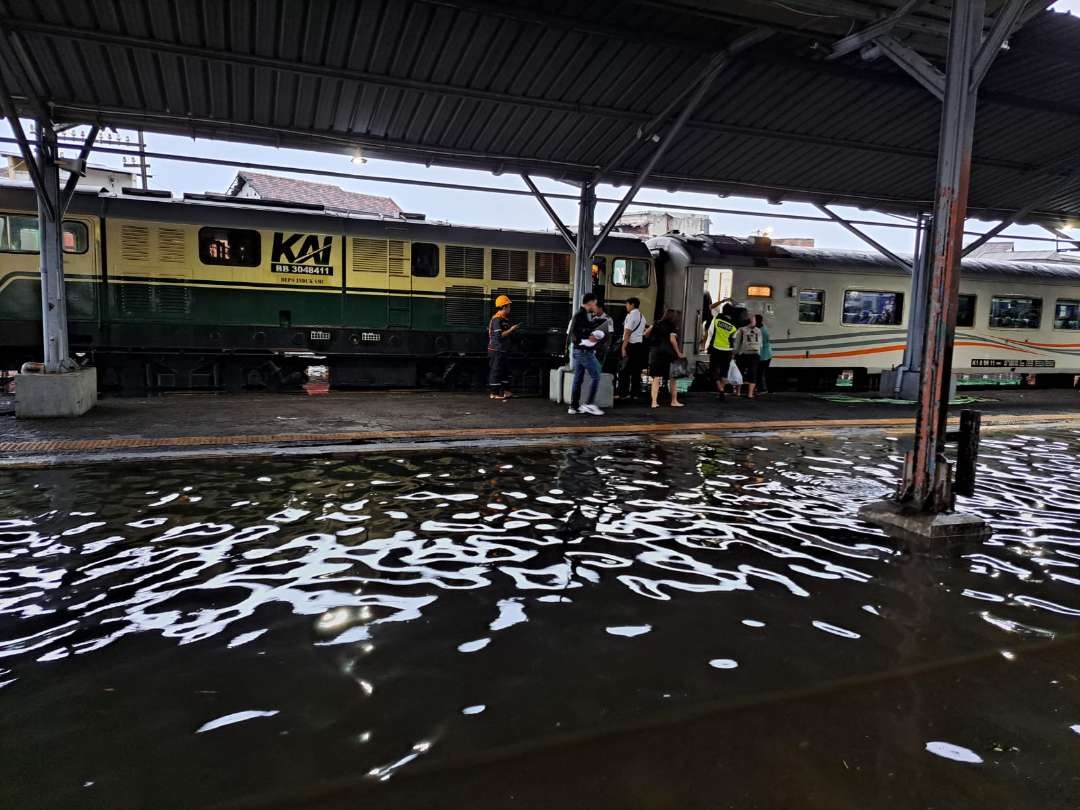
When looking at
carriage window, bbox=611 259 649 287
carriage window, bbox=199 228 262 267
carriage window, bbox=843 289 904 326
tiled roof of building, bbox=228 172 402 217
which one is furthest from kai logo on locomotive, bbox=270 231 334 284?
tiled roof of building, bbox=228 172 402 217

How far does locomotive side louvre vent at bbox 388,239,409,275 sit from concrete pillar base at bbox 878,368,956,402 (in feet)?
32.1

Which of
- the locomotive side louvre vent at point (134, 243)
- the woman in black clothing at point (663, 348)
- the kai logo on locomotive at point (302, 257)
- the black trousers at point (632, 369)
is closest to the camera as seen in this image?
the woman in black clothing at point (663, 348)

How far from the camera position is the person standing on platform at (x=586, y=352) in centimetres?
988

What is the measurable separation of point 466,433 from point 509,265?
643 cm

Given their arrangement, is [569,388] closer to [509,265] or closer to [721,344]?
[721,344]

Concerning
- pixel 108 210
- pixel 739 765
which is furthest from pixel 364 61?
pixel 739 765

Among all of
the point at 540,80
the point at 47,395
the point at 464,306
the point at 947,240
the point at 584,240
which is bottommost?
the point at 47,395

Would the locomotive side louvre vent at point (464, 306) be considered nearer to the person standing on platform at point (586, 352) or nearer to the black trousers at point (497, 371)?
the black trousers at point (497, 371)

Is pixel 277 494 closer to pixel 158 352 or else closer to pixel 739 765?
pixel 739 765

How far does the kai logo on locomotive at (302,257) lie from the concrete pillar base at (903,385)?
36.1 ft

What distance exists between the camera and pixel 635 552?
4184 mm

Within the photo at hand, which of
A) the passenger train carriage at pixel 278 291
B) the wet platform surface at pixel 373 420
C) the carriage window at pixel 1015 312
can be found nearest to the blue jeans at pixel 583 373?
the wet platform surface at pixel 373 420

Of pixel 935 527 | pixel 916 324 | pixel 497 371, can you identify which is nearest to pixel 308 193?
pixel 497 371

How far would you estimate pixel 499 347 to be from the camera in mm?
11484
